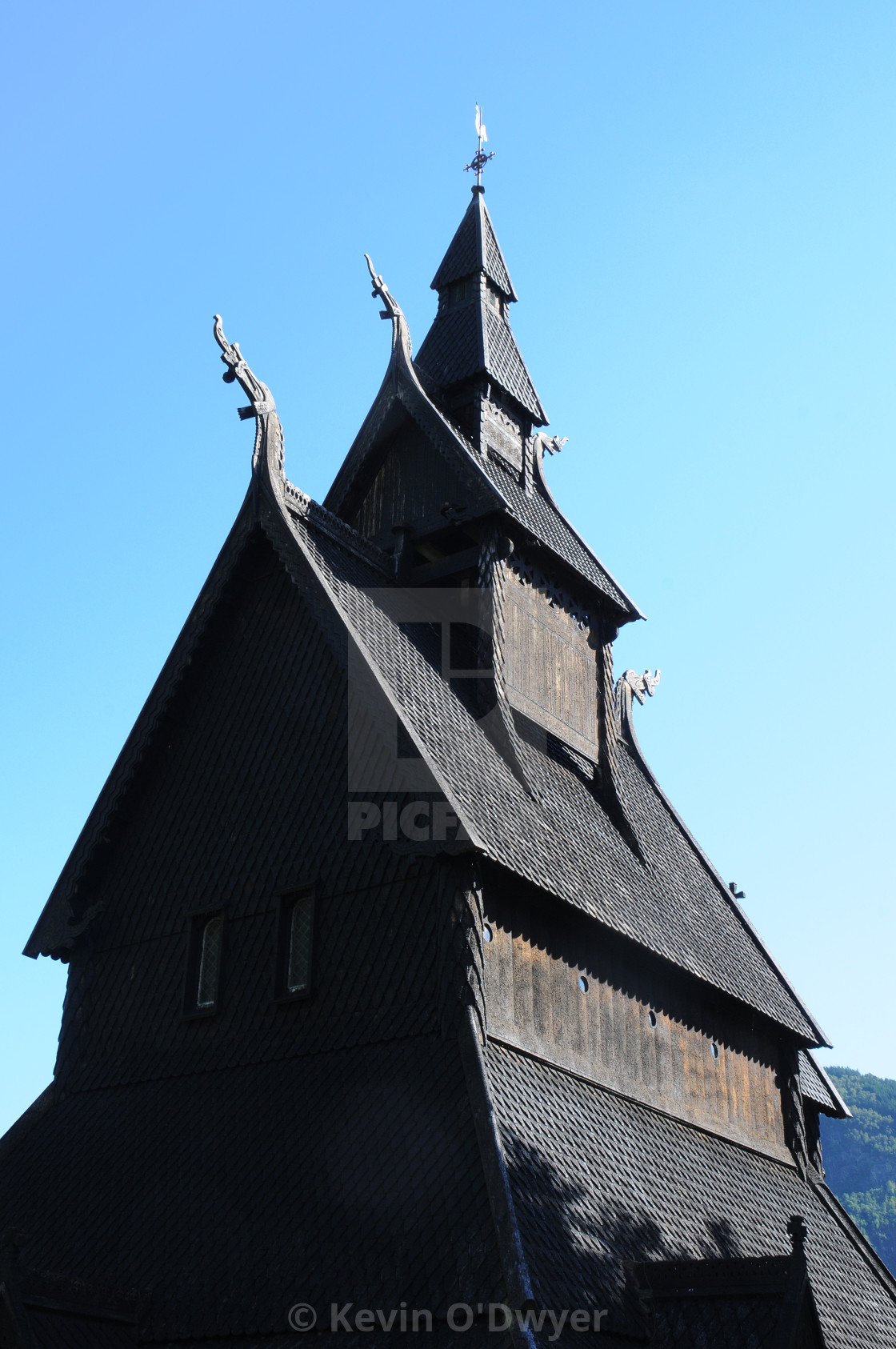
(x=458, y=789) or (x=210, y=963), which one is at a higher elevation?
(x=458, y=789)

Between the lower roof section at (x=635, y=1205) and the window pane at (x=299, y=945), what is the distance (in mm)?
2602

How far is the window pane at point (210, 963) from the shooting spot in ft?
54.0

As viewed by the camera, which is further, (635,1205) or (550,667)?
(550,667)

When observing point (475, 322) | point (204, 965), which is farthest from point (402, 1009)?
point (475, 322)

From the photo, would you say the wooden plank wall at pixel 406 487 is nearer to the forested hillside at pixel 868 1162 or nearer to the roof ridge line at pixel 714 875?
the roof ridge line at pixel 714 875

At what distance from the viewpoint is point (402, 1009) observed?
14445mm

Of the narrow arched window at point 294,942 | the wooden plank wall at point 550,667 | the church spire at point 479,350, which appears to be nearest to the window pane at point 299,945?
the narrow arched window at point 294,942

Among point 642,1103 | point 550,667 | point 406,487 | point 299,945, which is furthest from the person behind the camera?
point 406,487

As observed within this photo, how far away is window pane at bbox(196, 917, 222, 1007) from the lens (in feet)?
54.0

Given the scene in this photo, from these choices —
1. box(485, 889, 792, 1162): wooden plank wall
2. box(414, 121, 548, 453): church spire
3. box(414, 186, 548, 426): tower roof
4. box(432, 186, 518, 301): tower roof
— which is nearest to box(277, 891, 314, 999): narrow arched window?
box(485, 889, 792, 1162): wooden plank wall

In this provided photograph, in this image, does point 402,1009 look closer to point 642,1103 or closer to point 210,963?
point 210,963

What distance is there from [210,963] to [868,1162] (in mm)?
154622

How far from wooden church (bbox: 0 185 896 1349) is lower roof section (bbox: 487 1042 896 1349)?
56mm

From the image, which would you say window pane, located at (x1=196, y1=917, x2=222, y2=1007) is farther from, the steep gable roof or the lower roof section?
the lower roof section
